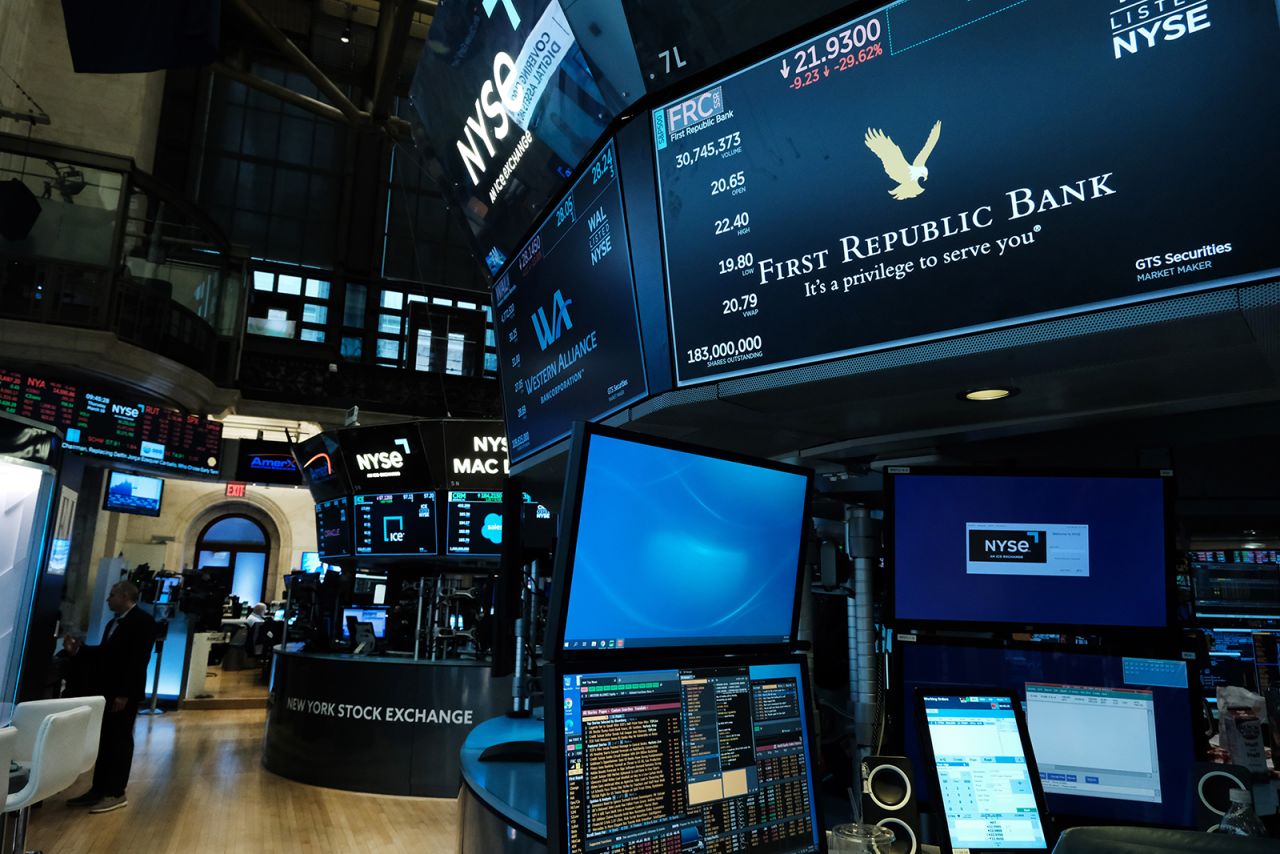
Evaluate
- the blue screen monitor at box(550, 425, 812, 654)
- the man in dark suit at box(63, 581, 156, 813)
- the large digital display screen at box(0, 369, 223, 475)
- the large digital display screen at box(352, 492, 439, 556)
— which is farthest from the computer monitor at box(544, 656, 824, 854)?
the large digital display screen at box(0, 369, 223, 475)

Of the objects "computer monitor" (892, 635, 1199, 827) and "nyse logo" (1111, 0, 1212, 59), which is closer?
"nyse logo" (1111, 0, 1212, 59)

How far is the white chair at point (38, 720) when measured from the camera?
13.6 feet

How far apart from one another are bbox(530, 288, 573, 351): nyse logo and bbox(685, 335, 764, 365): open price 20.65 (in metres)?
0.66

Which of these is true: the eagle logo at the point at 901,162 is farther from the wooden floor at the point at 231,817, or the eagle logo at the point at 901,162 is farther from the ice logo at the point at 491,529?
the ice logo at the point at 491,529

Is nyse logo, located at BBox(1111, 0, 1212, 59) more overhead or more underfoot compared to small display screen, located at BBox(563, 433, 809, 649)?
more overhead

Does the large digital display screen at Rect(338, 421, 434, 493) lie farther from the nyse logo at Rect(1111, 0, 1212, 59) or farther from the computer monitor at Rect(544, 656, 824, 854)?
the nyse logo at Rect(1111, 0, 1212, 59)

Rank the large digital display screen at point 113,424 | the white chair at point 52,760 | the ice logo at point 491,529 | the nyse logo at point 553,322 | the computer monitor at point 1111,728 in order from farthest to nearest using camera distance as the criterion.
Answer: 1. the large digital display screen at point 113,424
2. the ice logo at point 491,529
3. the white chair at point 52,760
4. the nyse logo at point 553,322
5. the computer monitor at point 1111,728

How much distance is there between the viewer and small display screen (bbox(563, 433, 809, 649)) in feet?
4.68

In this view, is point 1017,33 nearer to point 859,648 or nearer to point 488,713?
point 859,648

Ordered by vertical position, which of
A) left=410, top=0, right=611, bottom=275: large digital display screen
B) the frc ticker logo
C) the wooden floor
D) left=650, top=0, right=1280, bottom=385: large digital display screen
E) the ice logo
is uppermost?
left=410, top=0, right=611, bottom=275: large digital display screen

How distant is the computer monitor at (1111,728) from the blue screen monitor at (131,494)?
13206 mm

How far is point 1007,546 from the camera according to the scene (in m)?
2.10

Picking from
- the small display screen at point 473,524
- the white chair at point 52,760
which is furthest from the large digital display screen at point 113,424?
the white chair at point 52,760

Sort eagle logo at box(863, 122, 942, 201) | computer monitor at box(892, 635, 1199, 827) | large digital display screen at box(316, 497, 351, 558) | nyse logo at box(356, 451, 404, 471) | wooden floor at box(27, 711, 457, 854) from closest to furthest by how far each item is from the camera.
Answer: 1. eagle logo at box(863, 122, 942, 201)
2. computer monitor at box(892, 635, 1199, 827)
3. wooden floor at box(27, 711, 457, 854)
4. nyse logo at box(356, 451, 404, 471)
5. large digital display screen at box(316, 497, 351, 558)
